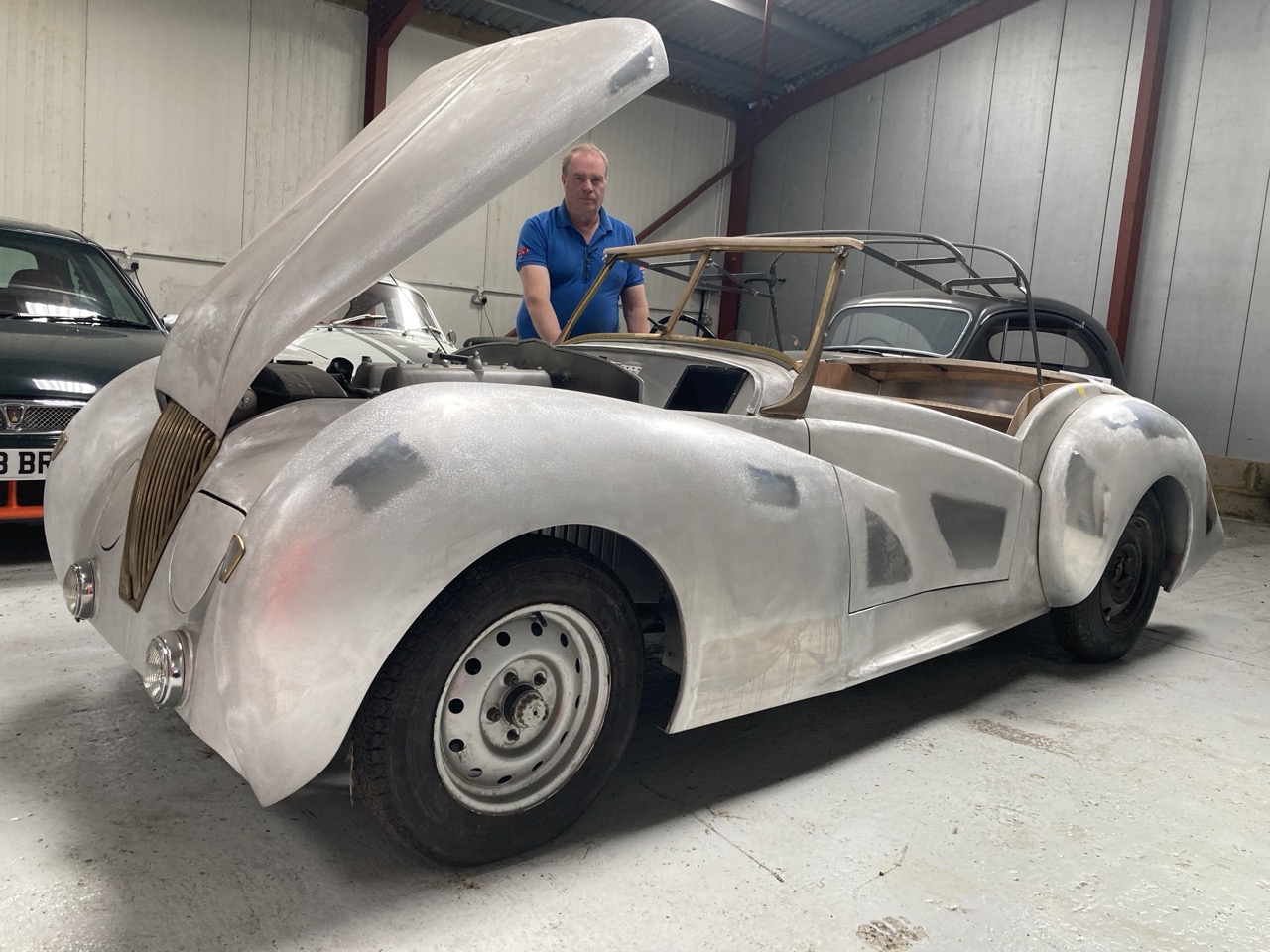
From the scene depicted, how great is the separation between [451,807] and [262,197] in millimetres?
10046

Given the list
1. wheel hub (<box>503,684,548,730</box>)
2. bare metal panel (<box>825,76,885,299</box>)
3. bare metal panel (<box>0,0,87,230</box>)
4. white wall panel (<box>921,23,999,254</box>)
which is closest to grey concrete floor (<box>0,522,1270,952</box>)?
wheel hub (<box>503,684,548,730</box>)

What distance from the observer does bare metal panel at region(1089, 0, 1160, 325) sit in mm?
9500

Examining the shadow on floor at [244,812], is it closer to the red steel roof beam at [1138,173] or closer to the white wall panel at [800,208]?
the red steel roof beam at [1138,173]

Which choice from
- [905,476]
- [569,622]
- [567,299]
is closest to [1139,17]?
[567,299]

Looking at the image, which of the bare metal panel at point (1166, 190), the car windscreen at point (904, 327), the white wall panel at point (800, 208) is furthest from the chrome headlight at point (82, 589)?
the white wall panel at point (800, 208)

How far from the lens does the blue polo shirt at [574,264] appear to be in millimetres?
3668

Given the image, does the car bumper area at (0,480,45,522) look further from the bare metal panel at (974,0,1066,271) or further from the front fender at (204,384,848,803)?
the bare metal panel at (974,0,1066,271)

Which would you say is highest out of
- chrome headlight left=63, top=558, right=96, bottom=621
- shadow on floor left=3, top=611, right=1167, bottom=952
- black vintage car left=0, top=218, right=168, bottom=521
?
black vintage car left=0, top=218, right=168, bottom=521

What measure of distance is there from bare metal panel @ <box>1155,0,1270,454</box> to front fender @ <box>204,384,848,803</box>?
340 inches

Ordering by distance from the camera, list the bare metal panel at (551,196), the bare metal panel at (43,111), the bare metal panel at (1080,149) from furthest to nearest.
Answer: the bare metal panel at (551,196) → the bare metal panel at (1080,149) → the bare metal panel at (43,111)

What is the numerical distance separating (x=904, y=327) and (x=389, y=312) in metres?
3.78

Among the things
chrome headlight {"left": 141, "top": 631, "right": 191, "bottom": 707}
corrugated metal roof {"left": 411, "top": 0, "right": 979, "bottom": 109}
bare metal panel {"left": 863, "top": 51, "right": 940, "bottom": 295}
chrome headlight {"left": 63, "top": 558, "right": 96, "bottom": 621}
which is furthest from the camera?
bare metal panel {"left": 863, "top": 51, "right": 940, "bottom": 295}

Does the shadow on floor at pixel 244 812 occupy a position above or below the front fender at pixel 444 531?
below

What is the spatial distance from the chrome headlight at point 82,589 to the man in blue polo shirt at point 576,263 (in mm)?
1934
